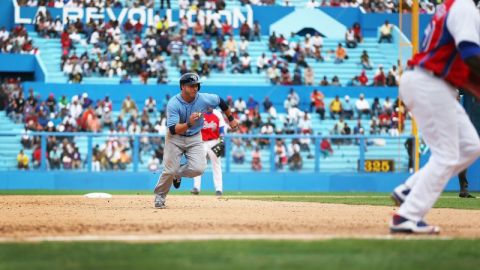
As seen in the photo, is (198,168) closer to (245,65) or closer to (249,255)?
(249,255)

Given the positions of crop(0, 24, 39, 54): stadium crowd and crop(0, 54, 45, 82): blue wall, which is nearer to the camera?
crop(0, 54, 45, 82): blue wall

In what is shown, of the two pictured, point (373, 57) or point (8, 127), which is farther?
point (373, 57)

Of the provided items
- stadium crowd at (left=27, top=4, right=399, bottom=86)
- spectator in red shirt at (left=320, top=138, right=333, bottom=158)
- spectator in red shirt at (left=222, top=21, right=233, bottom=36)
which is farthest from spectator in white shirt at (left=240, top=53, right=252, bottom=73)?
spectator in red shirt at (left=320, top=138, right=333, bottom=158)

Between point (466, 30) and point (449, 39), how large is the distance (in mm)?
276

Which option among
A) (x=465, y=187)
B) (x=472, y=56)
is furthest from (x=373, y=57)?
(x=472, y=56)

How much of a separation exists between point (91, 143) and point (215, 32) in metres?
15.9

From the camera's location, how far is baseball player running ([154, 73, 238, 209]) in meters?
15.5

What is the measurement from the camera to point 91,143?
Answer: 2950 centimetres

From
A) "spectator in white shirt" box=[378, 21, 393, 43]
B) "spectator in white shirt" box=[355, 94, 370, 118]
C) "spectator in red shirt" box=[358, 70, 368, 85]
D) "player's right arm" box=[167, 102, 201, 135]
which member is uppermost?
"spectator in white shirt" box=[378, 21, 393, 43]

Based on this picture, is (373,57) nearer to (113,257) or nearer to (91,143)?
(91,143)

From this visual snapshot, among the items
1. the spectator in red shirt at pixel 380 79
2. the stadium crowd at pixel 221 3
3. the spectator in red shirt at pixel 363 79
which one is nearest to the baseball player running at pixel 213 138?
the spectator in red shirt at pixel 380 79

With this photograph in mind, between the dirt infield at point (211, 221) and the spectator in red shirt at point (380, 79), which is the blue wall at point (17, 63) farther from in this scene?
the dirt infield at point (211, 221)

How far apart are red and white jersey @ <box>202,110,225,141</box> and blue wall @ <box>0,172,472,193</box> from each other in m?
5.92

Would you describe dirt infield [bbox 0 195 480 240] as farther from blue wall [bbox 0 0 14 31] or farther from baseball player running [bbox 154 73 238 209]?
blue wall [bbox 0 0 14 31]
